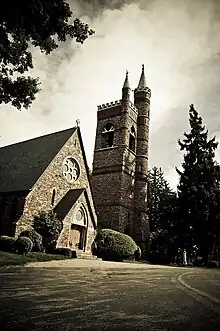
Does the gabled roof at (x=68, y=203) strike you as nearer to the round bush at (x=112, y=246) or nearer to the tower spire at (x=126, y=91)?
the round bush at (x=112, y=246)

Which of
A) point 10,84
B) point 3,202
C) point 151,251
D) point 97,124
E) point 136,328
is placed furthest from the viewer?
point 97,124

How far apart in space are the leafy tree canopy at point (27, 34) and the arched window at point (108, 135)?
2567 centimetres

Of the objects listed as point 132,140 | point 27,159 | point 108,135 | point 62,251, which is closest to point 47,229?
point 62,251

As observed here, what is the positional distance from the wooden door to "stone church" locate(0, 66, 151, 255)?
5cm

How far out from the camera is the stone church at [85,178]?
22.4 m

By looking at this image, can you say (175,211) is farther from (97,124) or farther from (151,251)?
(97,124)

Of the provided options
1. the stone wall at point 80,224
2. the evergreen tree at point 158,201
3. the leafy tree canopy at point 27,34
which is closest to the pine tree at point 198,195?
the evergreen tree at point 158,201

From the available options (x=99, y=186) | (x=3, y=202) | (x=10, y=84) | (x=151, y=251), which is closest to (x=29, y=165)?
(x=3, y=202)

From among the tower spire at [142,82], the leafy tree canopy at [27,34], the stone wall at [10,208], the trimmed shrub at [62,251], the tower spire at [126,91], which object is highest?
the tower spire at [142,82]

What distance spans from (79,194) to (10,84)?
1433 cm

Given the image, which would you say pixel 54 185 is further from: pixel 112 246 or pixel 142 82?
pixel 142 82

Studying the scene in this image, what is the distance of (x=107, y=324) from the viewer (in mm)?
2660

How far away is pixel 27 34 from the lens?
361 inches

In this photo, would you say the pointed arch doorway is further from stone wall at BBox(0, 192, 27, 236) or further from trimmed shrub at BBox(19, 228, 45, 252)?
stone wall at BBox(0, 192, 27, 236)
